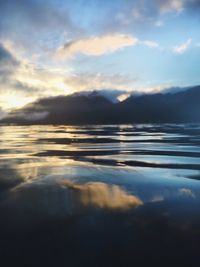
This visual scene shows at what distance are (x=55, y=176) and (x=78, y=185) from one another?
2308 mm

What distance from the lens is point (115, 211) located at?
910 cm

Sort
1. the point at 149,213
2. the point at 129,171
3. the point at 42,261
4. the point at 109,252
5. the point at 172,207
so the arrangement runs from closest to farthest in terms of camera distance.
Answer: the point at 42,261 < the point at 109,252 < the point at 149,213 < the point at 172,207 < the point at 129,171

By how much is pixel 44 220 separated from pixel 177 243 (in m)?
3.54

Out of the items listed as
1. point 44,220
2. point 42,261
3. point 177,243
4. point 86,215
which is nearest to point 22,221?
point 44,220

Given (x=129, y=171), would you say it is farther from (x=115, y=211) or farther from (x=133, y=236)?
(x=133, y=236)

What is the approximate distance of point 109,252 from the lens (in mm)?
6418

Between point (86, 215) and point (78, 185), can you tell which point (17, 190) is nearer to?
point (78, 185)

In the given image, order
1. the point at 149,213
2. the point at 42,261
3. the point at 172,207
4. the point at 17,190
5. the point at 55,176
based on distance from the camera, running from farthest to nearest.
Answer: the point at 55,176 → the point at 17,190 → the point at 172,207 → the point at 149,213 → the point at 42,261

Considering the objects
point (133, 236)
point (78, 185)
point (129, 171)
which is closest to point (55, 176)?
point (78, 185)

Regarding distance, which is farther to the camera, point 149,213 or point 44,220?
point 149,213

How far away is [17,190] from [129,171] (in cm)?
657

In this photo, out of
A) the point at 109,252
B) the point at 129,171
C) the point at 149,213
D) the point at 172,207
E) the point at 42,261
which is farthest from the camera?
the point at 129,171

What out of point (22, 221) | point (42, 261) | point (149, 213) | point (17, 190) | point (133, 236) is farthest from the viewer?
point (17, 190)

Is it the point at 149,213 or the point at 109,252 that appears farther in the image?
the point at 149,213
